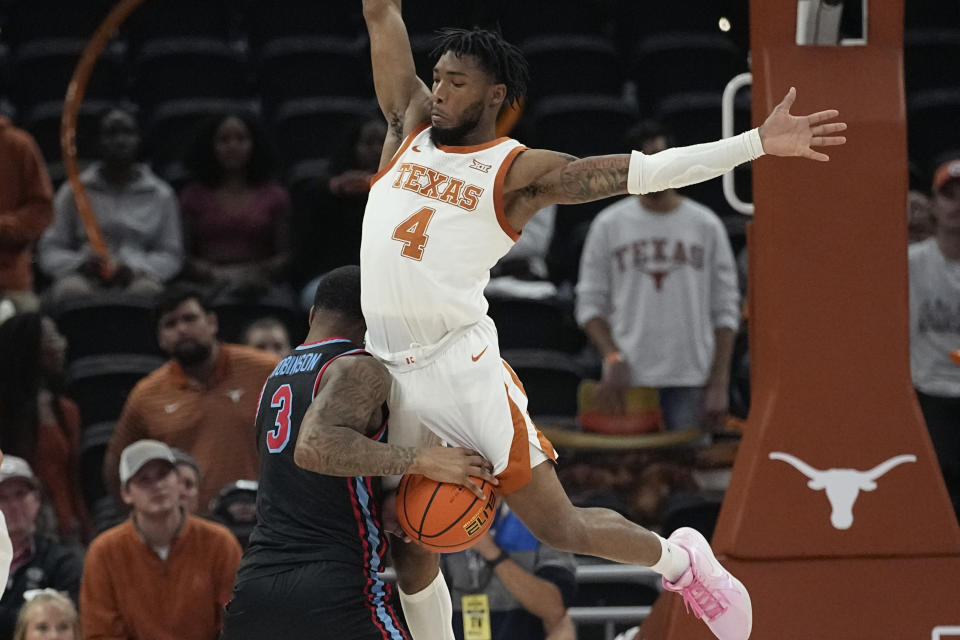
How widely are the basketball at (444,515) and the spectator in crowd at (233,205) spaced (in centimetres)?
374

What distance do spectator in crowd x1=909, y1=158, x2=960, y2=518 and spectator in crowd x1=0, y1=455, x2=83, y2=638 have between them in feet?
12.6

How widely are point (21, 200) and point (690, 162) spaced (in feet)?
15.8

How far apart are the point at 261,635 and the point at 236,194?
425 centimetres

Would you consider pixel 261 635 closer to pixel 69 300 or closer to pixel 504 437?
pixel 504 437

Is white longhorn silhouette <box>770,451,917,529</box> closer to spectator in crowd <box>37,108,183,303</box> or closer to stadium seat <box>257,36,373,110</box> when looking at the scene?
spectator in crowd <box>37,108,183,303</box>

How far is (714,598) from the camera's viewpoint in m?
5.01

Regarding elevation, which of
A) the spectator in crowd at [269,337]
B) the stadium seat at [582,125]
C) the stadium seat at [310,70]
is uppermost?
the stadium seat at [310,70]

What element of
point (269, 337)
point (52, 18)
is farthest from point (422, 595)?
point (52, 18)

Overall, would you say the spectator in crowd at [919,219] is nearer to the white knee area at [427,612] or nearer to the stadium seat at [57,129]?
the white knee area at [427,612]

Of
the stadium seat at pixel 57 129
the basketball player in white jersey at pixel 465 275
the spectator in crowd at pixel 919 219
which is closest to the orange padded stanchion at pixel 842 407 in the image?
the basketball player in white jersey at pixel 465 275

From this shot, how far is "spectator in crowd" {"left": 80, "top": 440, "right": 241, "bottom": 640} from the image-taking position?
613 cm

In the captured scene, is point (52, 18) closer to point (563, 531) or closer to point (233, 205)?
point (233, 205)

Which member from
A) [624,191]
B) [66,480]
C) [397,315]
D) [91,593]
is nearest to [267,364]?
[66,480]

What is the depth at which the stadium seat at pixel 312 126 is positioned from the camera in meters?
9.44
